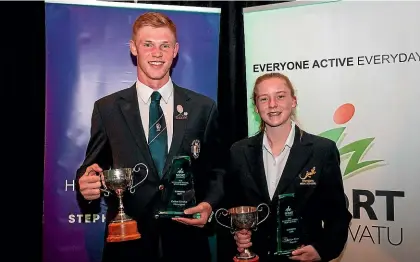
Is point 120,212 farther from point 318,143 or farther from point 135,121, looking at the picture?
point 318,143

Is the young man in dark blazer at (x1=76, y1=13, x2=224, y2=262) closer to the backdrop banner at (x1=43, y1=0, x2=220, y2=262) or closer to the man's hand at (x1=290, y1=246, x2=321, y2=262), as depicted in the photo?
the backdrop banner at (x1=43, y1=0, x2=220, y2=262)

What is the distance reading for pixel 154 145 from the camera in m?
2.48

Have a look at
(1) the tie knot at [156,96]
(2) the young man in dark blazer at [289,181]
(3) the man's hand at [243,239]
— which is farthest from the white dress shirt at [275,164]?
(1) the tie knot at [156,96]

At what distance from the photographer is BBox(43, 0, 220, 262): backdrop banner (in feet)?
8.84

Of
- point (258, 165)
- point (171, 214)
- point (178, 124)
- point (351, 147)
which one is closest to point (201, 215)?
point (171, 214)

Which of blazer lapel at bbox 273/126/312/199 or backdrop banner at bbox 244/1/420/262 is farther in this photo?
backdrop banner at bbox 244/1/420/262

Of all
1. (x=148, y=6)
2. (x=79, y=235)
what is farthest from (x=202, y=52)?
(x=79, y=235)

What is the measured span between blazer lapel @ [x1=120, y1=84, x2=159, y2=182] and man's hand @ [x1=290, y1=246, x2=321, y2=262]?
0.83m

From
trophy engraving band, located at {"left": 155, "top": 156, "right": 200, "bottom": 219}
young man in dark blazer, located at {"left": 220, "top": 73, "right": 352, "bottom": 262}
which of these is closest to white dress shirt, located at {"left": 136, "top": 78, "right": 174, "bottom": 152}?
trophy engraving band, located at {"left": 155, "top": 156, "right": 200, "bottom": 219}

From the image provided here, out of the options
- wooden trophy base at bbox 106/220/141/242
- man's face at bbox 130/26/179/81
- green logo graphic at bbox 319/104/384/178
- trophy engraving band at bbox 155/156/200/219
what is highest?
man's face at bbox 130/26/179/81

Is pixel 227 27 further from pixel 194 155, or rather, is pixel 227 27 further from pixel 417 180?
pixel 417 180

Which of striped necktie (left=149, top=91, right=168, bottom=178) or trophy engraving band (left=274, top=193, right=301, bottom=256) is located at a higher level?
striped necktie (left=149, top=91, right=168, bottom=178)

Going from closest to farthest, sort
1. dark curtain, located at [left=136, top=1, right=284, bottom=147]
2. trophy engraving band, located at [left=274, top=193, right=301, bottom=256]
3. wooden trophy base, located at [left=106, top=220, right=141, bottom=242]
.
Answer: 1. wooden trophy base, located at [left=106, top=220, right=141, bottom=242]
2. trophy engraving band, located at [left=274, top=193, right=301, bottom=256]
3. dark curtain, located at [left=136, top=1, right=284, bottom=147]

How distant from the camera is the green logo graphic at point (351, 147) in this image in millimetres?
2760
